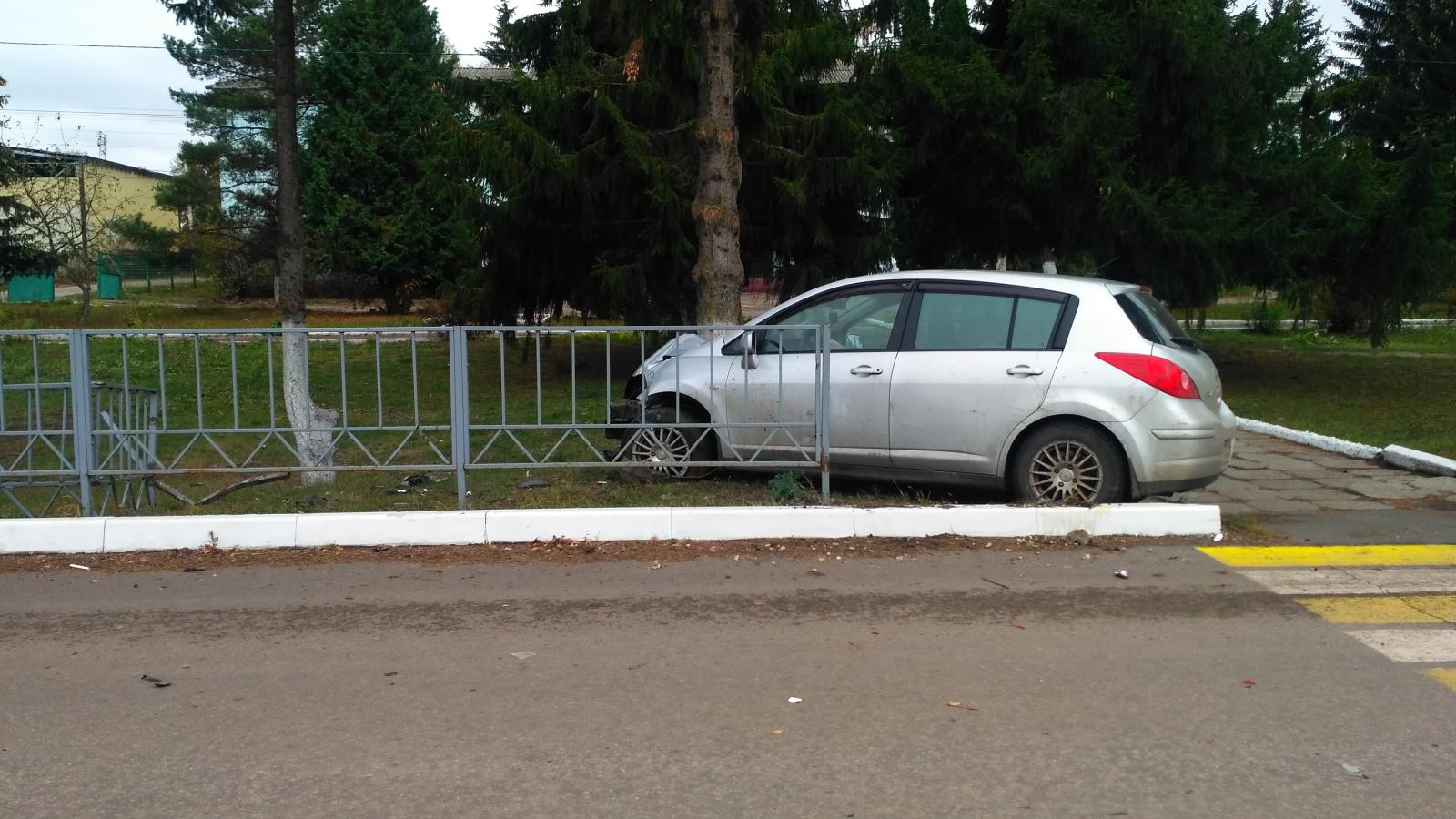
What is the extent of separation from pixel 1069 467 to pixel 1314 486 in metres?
3.36

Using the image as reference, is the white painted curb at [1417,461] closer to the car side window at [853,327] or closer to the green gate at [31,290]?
the car side window at [853,327]

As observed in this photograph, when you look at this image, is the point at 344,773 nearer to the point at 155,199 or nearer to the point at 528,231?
the point at 528,231

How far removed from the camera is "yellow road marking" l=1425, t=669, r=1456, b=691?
17.0 feet

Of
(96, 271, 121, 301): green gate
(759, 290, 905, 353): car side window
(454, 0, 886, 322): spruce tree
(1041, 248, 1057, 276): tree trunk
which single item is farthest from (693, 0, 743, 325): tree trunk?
(96, 271, 121, 301): green gate

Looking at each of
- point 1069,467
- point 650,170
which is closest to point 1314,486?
point 1069,467

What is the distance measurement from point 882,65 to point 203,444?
12502mm

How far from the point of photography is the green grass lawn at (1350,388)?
13.5 m

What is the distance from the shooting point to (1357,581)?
6938mm

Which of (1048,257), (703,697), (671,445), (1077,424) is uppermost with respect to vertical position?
(1048,257)

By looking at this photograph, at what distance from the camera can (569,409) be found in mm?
9062

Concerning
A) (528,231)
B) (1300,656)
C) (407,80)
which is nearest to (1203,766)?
(1300,656)

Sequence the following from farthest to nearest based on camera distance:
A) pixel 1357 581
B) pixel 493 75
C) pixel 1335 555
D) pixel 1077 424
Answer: pixel 493 75 → pixel 1077 424 → pixel 1335 555 → pixel 1357 581

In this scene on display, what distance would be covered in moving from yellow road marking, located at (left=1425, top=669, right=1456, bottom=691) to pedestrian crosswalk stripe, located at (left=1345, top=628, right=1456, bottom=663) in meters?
0.12

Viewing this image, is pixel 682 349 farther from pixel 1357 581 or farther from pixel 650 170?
pixel 650 170
